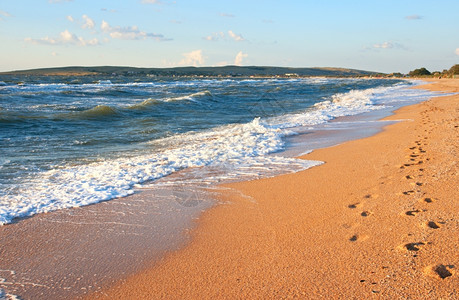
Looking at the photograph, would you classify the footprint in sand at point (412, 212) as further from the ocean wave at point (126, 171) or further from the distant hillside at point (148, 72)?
the distant hillside at point (148, 72)

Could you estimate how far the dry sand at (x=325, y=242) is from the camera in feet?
8.61

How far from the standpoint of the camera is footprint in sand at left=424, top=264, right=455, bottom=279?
256 centimetres

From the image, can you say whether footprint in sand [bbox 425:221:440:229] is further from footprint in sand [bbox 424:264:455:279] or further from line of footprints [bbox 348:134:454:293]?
footprint in sand [bbox 424:264:455:279]

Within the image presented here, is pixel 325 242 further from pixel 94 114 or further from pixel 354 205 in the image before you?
pixel 94 114

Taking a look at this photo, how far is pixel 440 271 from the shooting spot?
8.52ft

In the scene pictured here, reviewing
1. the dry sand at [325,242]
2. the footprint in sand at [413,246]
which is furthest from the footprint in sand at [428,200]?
the footprint in sand at [413,246]

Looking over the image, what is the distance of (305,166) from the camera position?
6328 mm

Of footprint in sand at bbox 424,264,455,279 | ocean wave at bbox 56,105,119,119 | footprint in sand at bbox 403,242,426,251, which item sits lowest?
ocean wave at bbox 56,105,119,119

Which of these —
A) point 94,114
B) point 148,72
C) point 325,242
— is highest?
point 148,72

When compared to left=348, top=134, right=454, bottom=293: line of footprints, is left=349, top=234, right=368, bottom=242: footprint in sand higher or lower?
lower

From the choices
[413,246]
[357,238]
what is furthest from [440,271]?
[357,238]

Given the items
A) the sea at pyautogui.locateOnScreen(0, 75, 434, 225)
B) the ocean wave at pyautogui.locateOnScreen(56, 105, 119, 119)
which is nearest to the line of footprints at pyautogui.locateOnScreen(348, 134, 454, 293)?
the sea at pyautogui.locateOnScreen(0, 75, 434, 225)

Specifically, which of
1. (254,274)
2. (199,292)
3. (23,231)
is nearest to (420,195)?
(254,274)

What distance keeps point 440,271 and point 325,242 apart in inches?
36.9
